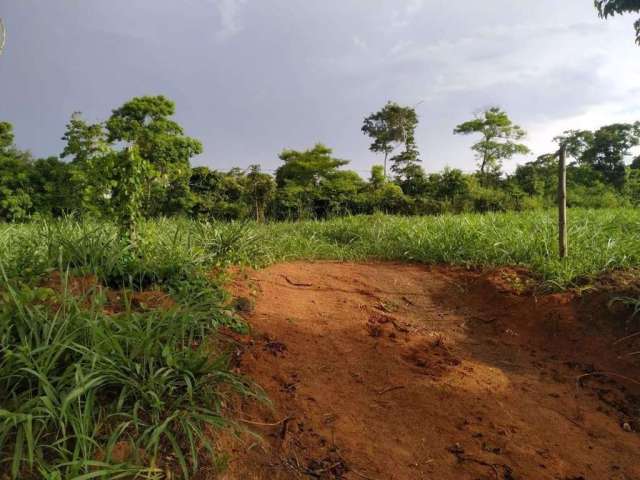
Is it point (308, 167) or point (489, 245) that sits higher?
point (308, 167)

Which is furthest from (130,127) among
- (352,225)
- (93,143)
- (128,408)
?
(128,408)

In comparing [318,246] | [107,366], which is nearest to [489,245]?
[318,246]

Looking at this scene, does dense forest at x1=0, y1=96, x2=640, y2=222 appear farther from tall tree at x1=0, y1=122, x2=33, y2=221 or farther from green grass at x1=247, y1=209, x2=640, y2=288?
green grass at x1=247, y1=209, x2=640, y2=288

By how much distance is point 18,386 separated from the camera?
168cm

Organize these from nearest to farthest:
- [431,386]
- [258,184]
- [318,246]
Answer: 1. [431,386]
2. [318,246]
3. [258,184]

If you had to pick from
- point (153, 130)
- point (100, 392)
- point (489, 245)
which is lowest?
point (100, 392)

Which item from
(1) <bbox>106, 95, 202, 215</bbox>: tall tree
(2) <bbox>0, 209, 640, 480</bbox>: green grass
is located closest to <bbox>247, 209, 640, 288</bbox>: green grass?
(2) <bbox>0, 209, 640, 480</bbox>: green grass

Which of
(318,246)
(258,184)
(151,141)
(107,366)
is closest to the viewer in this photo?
(107,366)

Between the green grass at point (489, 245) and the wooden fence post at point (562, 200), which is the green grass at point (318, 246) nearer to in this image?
the green grass at point (489, 245)

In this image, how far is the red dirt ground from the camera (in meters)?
1.79

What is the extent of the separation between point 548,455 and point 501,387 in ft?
2.03

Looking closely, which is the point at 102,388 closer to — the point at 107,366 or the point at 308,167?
the point at 107,366

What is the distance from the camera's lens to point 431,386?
2383 mm

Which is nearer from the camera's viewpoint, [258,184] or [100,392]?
[100,392]
